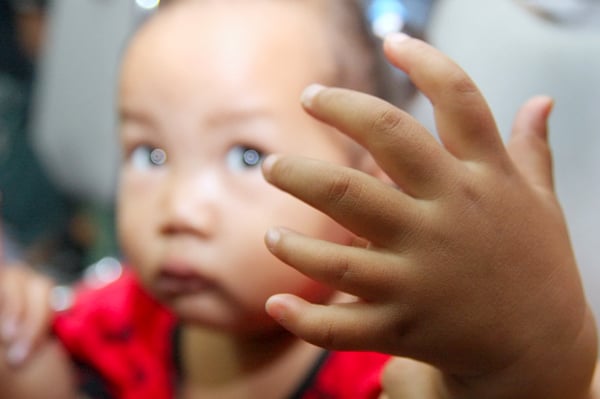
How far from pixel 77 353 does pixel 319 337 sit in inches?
13.7

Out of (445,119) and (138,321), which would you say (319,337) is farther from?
(138,321)

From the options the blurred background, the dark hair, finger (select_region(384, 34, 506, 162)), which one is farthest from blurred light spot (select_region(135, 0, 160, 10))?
finger (select_region(384, 34, 506, 162))

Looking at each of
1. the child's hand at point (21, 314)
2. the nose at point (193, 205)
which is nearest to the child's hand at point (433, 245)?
the nose at point (193, 205)

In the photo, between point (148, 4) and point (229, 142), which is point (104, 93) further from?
point (229, 142)

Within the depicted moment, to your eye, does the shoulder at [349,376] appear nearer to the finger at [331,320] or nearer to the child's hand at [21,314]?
the finger at [331,320]

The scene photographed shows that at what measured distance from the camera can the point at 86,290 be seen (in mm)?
642

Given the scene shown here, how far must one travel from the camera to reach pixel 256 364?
45 centimetres

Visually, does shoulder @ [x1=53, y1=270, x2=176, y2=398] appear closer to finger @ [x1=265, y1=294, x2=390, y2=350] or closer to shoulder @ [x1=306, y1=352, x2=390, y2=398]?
shoulder @ [x1=306, y1=352, x2=390, y2=398]

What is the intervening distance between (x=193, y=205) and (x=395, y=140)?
14 centimetres

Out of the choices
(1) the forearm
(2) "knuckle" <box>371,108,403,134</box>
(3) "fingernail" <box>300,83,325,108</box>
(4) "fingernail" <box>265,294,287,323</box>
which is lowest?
(1) the forearm

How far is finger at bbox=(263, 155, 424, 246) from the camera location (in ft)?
0.92

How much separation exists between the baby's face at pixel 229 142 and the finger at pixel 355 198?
0.33ft

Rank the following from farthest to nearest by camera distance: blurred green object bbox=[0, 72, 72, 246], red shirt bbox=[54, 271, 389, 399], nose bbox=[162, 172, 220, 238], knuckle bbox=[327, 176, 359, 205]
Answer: blurred green object bbox=[0, 72, 72, 246], red shirt bbox=[54, 271, 389, 399], nose bbox=[162, 172, 220, 238], knuckle bbox=[327, 176, 359, 205]

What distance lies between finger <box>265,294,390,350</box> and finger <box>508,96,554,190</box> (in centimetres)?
10
